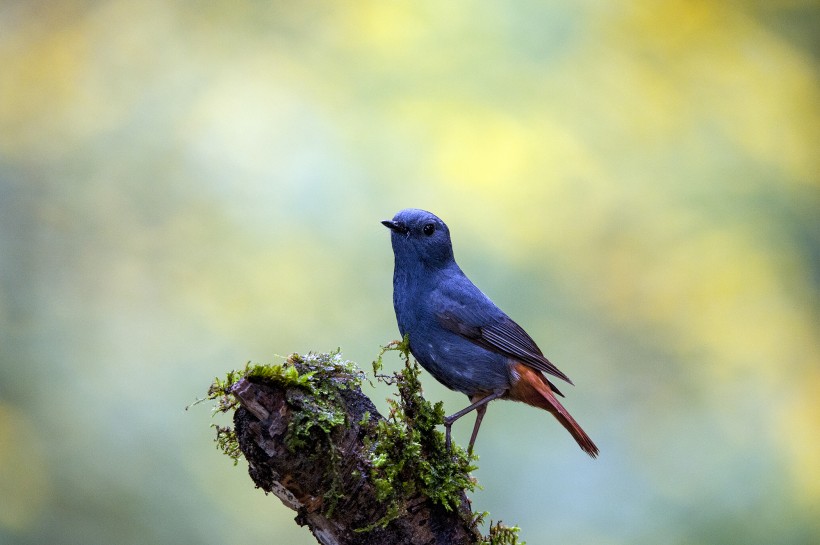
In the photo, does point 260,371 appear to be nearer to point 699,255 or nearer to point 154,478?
point 154,478

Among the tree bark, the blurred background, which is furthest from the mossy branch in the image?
the blurred background

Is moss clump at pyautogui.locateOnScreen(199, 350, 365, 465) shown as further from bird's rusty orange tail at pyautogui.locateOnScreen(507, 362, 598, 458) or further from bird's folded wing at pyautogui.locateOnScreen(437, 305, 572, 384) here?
bird's rusty orange tail at pyautogui.locateOnScreen(507, 362, 598, 458)

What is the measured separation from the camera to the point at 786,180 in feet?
18.3

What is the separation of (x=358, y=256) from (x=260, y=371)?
2.73m

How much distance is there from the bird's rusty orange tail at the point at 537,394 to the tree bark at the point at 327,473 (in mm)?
754

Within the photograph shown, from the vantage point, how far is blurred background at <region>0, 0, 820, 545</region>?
4.93 metres

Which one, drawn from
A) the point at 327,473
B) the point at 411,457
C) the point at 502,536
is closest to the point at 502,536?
the point at 502,536

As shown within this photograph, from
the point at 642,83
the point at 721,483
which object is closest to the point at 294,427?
the point at 721,483

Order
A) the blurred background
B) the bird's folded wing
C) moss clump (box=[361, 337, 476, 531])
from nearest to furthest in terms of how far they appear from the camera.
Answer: moss clump (box=[361, 337, 476, 531]), the bird's folded wing, the blurred background

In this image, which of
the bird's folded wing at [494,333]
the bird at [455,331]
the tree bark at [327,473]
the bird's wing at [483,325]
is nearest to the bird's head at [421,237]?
the bird at [455,331]

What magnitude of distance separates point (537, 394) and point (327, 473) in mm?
1097

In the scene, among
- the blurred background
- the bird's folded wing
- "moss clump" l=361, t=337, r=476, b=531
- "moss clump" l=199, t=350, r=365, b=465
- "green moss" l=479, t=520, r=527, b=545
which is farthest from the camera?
the blurred background

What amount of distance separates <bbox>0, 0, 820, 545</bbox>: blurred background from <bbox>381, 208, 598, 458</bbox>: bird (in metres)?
1.64

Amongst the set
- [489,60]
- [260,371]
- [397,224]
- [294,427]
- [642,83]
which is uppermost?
[489,60]
